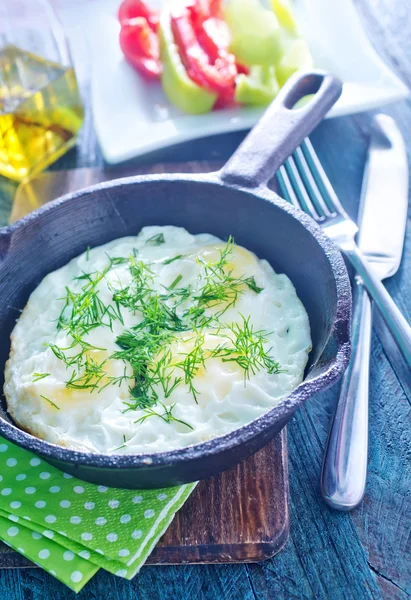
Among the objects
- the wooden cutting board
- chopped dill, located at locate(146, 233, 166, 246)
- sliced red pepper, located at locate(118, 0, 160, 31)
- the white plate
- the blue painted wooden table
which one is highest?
sliced red pepper, located at locate(118, 0, 160, 31)

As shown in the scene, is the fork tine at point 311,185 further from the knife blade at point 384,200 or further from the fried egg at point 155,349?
the fried egg at point 155,349

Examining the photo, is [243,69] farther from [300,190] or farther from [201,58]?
[300,190]

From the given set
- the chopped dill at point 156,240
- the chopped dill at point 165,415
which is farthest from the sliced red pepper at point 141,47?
the chopped dill at point 165,415

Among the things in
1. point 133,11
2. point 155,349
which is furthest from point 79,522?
point 133,11

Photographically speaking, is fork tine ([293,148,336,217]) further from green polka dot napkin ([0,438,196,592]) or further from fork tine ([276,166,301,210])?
green polka dot napkin ([0,438,196,592])

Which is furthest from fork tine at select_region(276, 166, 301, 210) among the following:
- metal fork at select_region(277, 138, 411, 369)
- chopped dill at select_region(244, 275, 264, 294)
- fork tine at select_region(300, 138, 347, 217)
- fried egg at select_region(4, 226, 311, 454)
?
chopped dill at select_region(244, 275, 264, 294)

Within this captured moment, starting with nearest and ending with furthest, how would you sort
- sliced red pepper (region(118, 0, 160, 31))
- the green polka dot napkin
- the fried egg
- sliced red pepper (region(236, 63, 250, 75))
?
the green polka dot napkin → the fried egg → sliced red pepper (region(236, 63, 250, 75)) → sliced red pepper (region(118, 0, 160, 31))
